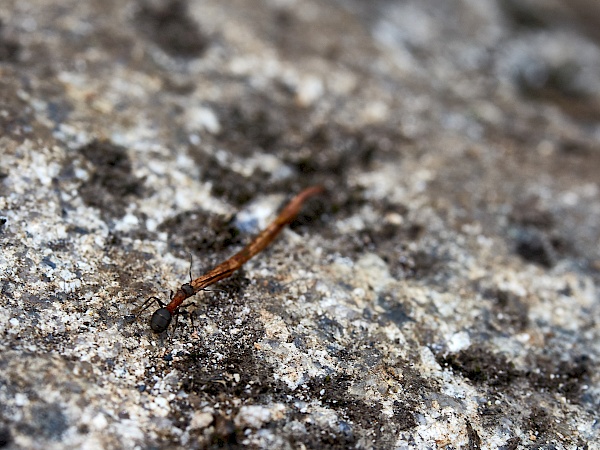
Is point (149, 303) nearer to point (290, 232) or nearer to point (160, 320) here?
point (160, 320)

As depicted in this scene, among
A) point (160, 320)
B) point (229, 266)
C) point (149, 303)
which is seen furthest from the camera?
point (229, 266)

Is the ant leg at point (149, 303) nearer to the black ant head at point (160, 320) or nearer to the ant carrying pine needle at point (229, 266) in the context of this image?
the ant carrying pine needle at point (229, 266)

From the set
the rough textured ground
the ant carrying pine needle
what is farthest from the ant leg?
the rough textured ground

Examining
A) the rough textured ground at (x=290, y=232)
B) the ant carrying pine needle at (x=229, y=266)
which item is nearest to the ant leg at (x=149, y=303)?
the ant carrying pine needle at (x=229, y=266)

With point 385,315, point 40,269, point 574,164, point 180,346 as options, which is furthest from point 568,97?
point 40,269

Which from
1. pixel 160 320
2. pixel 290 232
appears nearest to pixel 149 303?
pixel 160 320

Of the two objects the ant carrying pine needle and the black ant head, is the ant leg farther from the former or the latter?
the black ant head
